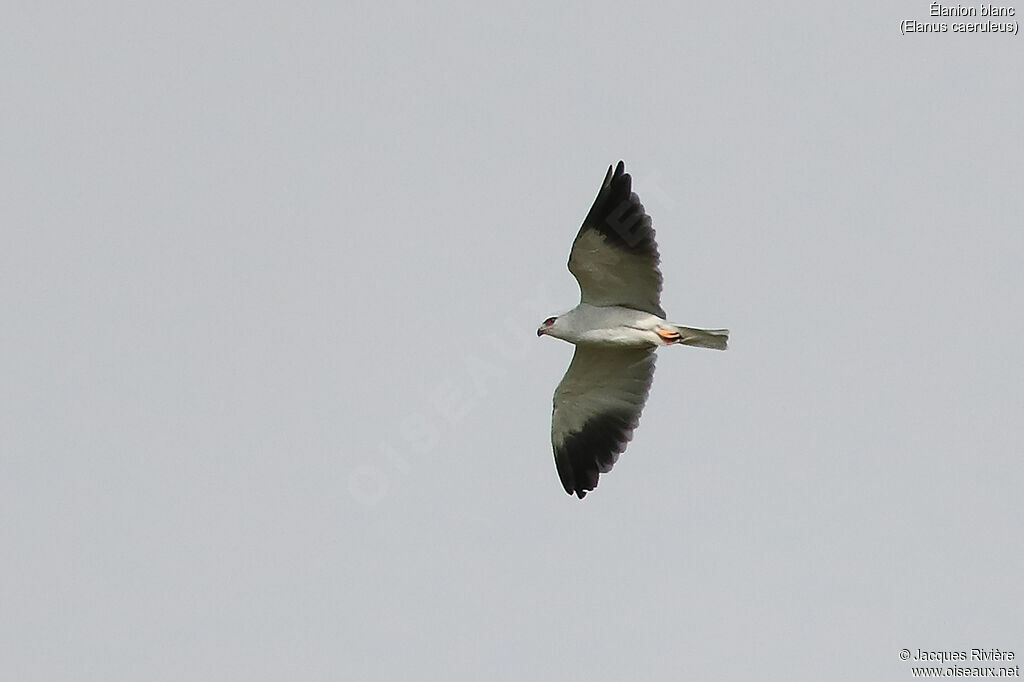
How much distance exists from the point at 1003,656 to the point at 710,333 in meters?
4.90

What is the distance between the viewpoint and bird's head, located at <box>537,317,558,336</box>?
66.1 feet

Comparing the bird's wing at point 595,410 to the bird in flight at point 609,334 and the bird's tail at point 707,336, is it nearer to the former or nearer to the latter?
the bird in flight at point 609,334

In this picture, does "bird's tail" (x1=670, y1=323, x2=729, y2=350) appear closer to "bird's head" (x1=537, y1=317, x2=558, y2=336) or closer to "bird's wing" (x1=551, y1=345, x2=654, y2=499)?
"bird's wing" (x1=551, y1=345, x2=654, y2=499)

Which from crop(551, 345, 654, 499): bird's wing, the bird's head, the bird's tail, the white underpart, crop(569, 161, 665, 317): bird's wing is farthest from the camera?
crop(551, 345, 654, 499): bird's wing

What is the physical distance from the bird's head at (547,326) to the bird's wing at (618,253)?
0.44 metres

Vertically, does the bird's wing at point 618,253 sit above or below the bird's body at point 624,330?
above

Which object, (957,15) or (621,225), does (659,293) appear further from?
(957,15)

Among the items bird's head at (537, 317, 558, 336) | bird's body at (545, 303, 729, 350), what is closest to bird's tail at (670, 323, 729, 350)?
bird's body at (545, 303, 729, 350)

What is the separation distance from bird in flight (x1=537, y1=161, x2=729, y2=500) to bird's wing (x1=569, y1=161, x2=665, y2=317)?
1cm

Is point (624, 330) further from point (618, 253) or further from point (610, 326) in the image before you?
point (618, 253)

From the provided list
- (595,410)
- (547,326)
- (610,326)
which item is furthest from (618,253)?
(595,410)

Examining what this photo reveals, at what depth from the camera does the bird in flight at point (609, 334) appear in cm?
1925

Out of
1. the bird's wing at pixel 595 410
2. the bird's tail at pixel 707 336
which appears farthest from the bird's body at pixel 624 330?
the bird's wing at pixel 595 410

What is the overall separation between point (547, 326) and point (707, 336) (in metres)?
1.85
